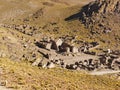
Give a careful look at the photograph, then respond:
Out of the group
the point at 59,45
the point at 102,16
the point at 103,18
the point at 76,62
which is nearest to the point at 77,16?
the point at 102,16

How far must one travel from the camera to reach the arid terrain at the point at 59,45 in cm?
4583

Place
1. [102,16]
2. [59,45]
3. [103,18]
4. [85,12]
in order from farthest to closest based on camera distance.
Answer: [85,12], [102,16], [103,18], [59,45]

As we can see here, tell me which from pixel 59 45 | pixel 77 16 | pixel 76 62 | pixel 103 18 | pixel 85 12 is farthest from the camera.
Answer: pixel 77 16

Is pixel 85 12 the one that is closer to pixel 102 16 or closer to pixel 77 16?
pixel 77 16

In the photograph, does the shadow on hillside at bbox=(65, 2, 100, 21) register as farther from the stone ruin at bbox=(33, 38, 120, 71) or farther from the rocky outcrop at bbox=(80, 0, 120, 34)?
the stone ruin at bbox=(33, 38, 120, 71)

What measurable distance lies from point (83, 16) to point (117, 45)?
111ft

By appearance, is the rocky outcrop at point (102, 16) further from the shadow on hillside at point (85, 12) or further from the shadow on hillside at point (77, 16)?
the shadow on hillside at point (77, 16)

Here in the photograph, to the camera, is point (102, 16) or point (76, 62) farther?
point (102, 16)

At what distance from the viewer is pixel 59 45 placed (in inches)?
3575

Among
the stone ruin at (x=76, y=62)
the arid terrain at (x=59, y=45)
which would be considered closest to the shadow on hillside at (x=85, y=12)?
the arid terrain at (x=59, y=45)

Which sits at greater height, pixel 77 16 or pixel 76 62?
pixel 77 16

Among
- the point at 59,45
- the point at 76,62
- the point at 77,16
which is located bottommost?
the point at 76,62

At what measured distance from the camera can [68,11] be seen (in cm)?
16450

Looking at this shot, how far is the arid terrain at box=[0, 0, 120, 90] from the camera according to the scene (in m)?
45.8
